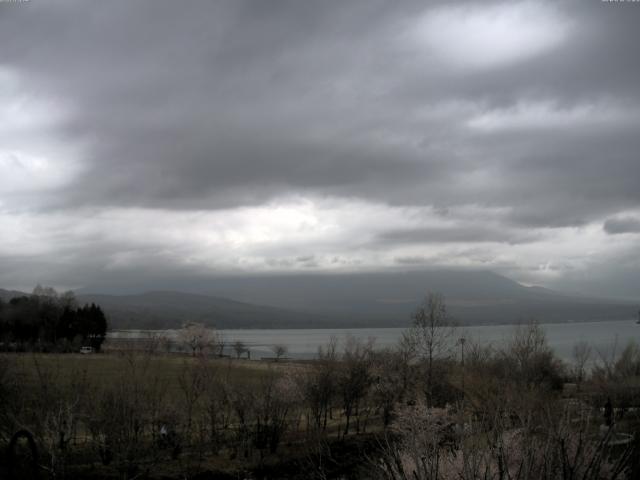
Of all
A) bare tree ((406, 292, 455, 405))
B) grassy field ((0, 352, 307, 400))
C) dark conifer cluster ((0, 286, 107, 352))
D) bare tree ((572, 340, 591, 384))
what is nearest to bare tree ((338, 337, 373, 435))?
bare tree ((406, 292, 455, 405))

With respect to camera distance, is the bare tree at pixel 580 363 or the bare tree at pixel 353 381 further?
the bare tree at pixel 580 363

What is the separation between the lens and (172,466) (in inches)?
1282

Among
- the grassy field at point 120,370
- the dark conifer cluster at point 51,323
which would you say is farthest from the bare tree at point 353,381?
the dark conifer cluster at point 51,323

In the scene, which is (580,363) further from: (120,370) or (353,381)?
(120,370)

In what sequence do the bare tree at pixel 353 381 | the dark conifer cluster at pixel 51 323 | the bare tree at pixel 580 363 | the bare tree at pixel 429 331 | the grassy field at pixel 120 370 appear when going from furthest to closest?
1. the dark conifer cluster at pixel 51 323
2. the bare tree at pixel 580 363
3. the bare tree at pixel 429 331
4. the bare tree at pixel 353 381
5. the grassy field at pixel 120 370

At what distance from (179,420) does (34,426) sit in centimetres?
1058

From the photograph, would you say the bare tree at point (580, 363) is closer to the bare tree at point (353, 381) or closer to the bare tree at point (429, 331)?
the bare tree at point (429, 331)

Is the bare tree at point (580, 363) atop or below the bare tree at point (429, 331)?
below

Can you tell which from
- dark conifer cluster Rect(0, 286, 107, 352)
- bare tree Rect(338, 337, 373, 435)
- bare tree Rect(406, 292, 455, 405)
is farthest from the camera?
dark conifer cluster Rect(0, 286, 107, 352)

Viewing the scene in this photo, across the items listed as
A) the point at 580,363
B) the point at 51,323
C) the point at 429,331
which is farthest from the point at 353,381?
the point at 51,323

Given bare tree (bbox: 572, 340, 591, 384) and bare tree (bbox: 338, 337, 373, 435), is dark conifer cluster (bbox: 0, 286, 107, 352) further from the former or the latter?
bare tree (bbox: 572, 340, 591, 384)

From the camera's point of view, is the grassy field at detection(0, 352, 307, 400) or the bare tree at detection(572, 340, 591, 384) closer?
the grassy field at detection(0, 352, 307, 400)

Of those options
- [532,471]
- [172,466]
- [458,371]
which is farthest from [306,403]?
[532,471]

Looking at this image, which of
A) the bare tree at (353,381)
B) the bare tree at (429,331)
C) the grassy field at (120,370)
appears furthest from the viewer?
the bare tree at (429,331)
